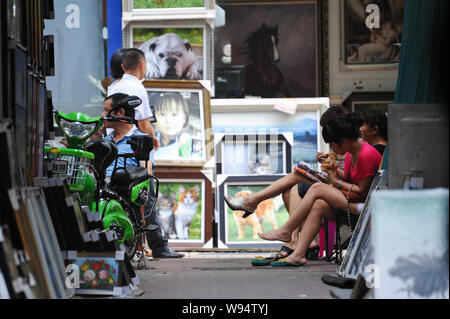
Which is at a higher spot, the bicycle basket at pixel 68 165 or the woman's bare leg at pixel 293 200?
the bicycle basket at pixel 68 165

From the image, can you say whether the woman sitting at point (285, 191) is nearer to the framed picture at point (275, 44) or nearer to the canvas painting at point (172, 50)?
the canvas painting at point (172, 50)

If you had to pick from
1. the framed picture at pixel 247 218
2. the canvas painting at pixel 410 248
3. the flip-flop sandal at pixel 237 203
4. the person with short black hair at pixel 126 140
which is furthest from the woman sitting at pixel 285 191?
the canvas painting at pixel 410 248

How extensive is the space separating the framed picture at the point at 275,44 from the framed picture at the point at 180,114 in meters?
1.92

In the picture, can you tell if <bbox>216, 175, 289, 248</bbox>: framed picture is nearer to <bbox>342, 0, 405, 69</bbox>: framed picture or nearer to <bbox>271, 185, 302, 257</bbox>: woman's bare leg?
<bbox>271, 185, 302, 257</bbox>: woman's bare leg

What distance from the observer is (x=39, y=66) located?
3.97 meters

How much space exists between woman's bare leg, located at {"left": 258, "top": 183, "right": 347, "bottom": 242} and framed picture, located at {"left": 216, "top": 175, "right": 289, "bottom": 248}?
6.34 ft

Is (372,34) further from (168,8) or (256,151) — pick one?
(168,8)

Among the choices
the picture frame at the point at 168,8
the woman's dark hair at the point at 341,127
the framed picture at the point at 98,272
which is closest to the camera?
the framed picture at the point at 98,272

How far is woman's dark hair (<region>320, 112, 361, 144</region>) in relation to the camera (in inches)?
206

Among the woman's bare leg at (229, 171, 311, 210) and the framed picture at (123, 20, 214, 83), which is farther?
the framed picture at (123, 20, 214, 83)

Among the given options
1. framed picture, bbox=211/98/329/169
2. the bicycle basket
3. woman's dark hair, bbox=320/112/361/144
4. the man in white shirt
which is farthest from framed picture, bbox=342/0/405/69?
the bicycle basket

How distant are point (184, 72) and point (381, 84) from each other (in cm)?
271

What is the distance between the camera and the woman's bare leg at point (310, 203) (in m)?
5.11
